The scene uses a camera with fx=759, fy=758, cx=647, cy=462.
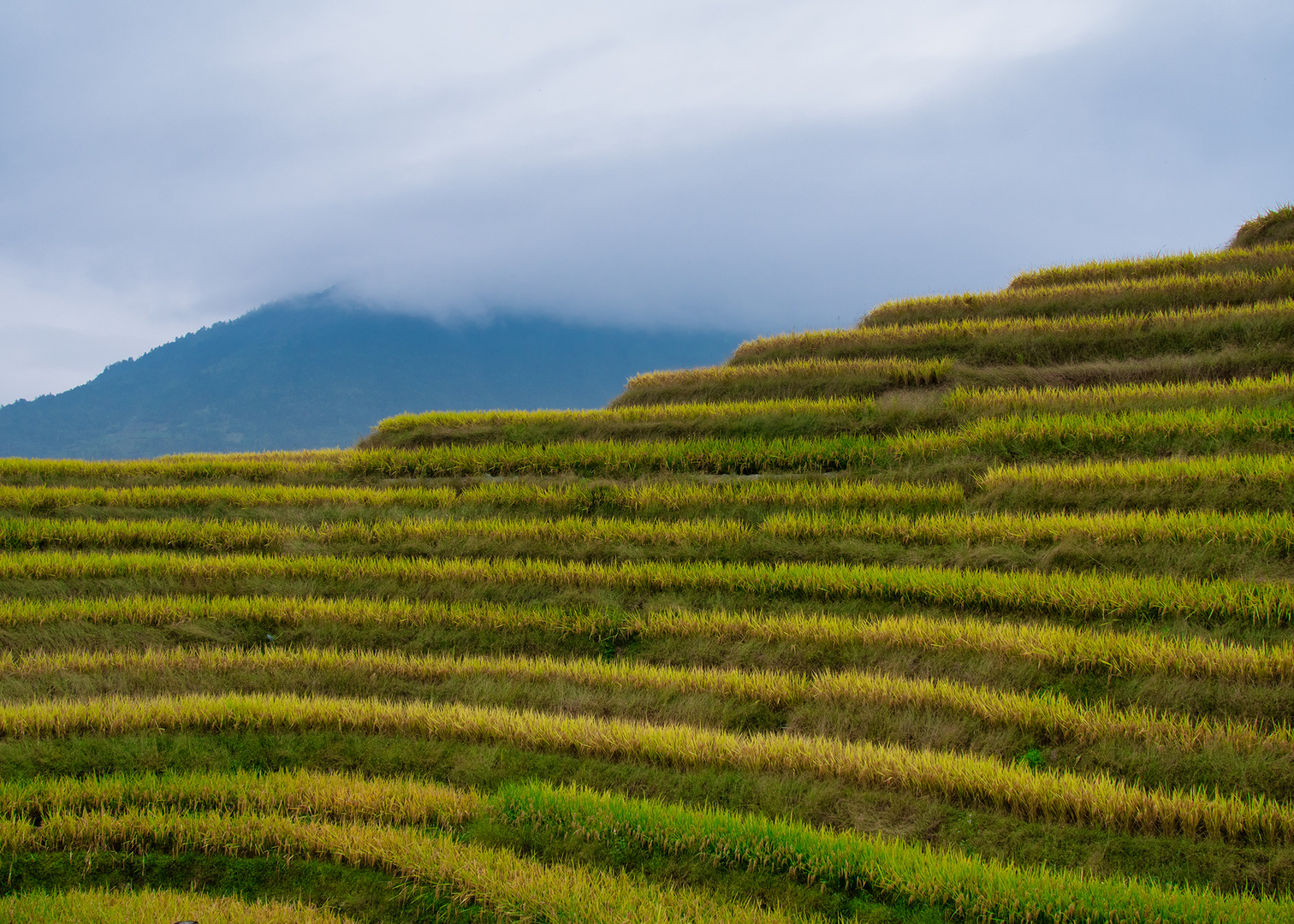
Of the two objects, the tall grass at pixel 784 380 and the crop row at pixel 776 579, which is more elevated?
the tall grass at pixel 784 380

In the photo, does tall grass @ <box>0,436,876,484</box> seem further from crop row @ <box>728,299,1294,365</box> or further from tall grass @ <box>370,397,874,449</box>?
crop row @ <box>728,299,1294,365</box>

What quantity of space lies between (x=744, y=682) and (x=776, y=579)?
210 centimetres

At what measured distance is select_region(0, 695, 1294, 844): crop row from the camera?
4438mm

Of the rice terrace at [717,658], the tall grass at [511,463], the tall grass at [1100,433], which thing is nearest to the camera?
the rice terrace at [717,658]

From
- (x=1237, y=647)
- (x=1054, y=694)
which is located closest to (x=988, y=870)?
(x=1054, y=694)

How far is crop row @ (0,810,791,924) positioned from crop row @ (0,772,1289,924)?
175mm

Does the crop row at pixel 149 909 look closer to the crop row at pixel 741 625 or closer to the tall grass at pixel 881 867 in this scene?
the tall grass at pixel 881 867

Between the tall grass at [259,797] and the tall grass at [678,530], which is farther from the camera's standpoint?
the tall grass at [678,530]

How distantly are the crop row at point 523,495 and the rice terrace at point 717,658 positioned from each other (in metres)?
0.07

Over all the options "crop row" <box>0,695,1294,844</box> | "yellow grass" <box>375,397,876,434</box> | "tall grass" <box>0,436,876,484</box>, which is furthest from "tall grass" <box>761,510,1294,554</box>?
"crop row" <box>0,695,1294,844</box>

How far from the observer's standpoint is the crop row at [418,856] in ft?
12.4

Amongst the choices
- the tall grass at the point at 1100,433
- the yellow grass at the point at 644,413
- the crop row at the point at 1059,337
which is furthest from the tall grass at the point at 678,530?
the crop row at the point at 1059,337

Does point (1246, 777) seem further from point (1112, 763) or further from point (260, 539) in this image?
point (260, 539)

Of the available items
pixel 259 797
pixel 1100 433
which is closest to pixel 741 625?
pixel 259 797
